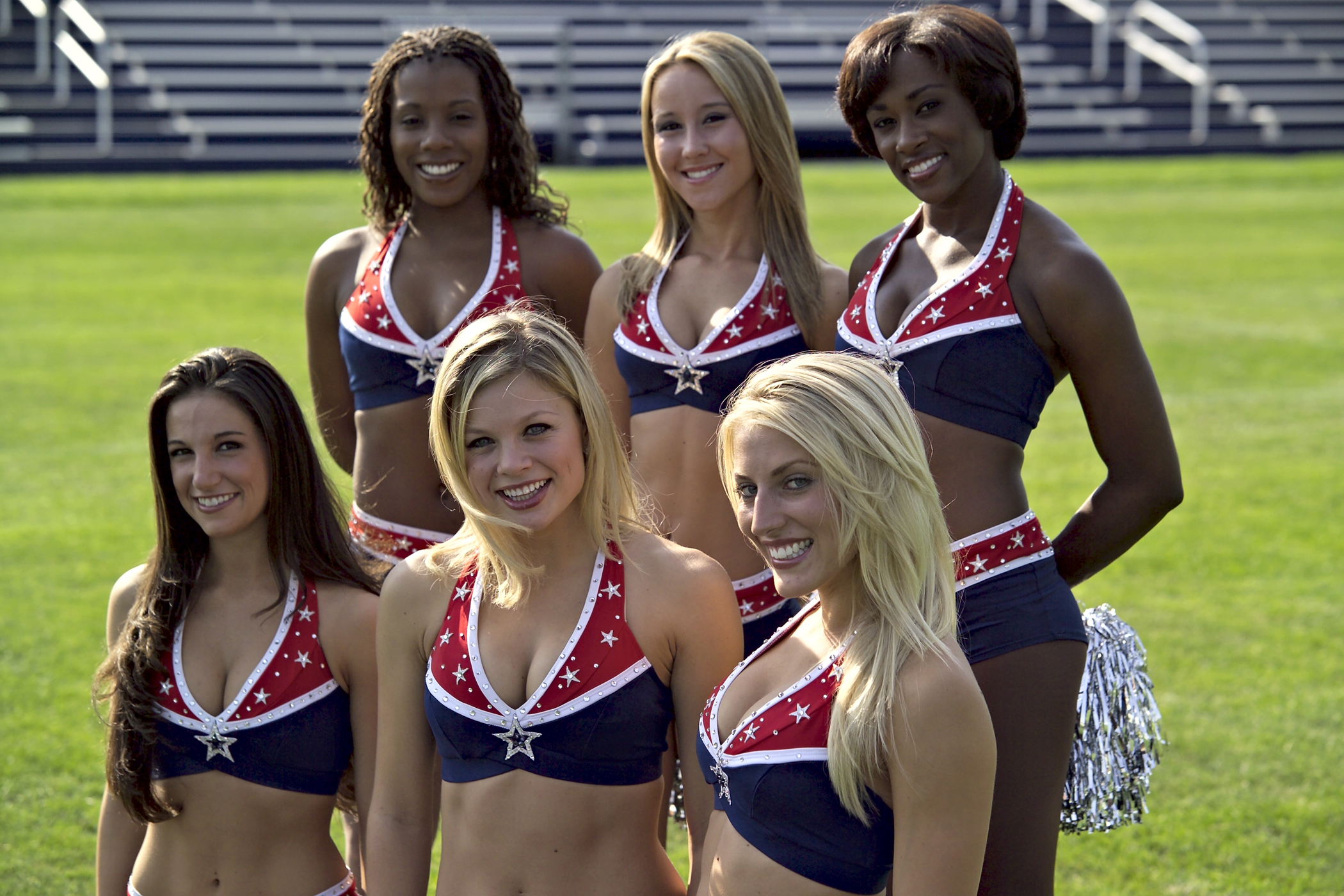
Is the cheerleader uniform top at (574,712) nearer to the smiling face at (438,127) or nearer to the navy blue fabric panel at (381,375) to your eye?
the navy blue fabric panel at (381,375)

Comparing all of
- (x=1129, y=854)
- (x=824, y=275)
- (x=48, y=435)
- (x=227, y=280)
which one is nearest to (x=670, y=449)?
(x=824, y=275)

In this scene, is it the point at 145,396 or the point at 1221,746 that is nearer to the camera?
the point at 1221,746

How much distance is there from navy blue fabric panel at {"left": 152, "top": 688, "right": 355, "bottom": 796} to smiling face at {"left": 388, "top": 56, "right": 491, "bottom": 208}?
142 centimetres

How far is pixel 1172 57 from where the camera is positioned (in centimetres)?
2703

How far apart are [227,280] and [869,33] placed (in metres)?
12.8

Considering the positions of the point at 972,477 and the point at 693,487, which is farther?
the point at 693,487

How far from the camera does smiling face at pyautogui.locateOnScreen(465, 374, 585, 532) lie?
2652 mm

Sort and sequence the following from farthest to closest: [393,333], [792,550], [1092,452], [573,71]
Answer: [573,71] → [1092,452] → [393,333] → [792,550]

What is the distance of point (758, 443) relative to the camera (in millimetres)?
2344

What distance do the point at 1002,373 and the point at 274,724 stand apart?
160 centimetres

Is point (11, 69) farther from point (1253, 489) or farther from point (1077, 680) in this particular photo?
point (1077, 680)

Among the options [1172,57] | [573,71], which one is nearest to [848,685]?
[573,71]

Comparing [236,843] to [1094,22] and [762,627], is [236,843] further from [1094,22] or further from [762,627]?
[1094,22]

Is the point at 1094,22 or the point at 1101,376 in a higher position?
the point at 1094,22
